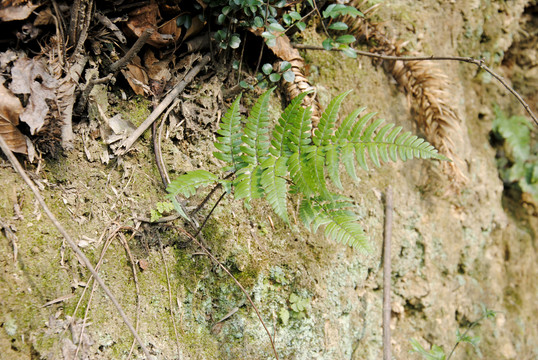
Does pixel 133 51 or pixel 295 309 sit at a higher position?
pixel 133 51

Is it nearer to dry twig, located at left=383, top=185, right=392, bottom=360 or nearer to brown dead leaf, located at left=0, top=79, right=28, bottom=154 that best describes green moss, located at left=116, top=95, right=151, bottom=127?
brown dead leaf, located at left=0, top=79, right=28, bottom=154

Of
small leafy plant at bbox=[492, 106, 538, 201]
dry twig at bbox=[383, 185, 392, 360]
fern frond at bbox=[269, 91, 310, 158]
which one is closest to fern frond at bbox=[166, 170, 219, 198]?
fern frond at bbox=[269, 91, 310, 158]

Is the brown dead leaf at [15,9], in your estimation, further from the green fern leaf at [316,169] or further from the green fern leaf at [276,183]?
the green fern leaf at [316,169]

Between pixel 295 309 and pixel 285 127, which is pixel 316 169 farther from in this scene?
pixel 295 309

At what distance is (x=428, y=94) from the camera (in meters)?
3.26

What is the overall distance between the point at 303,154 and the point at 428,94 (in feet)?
6.53

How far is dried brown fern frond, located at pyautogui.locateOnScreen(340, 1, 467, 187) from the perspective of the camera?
3166 mm

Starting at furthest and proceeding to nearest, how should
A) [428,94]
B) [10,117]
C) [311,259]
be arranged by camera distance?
[428,94], [311,259], [10,117]

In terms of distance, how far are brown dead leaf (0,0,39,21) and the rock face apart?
0.68m

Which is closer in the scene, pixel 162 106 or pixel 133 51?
pixel 133 51

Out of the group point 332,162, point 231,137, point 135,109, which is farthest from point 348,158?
point 135,109

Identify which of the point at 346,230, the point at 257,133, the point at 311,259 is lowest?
the point at 311,259

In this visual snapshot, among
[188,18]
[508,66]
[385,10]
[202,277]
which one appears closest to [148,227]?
[202,277]

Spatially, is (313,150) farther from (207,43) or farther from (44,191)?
(44,191)
